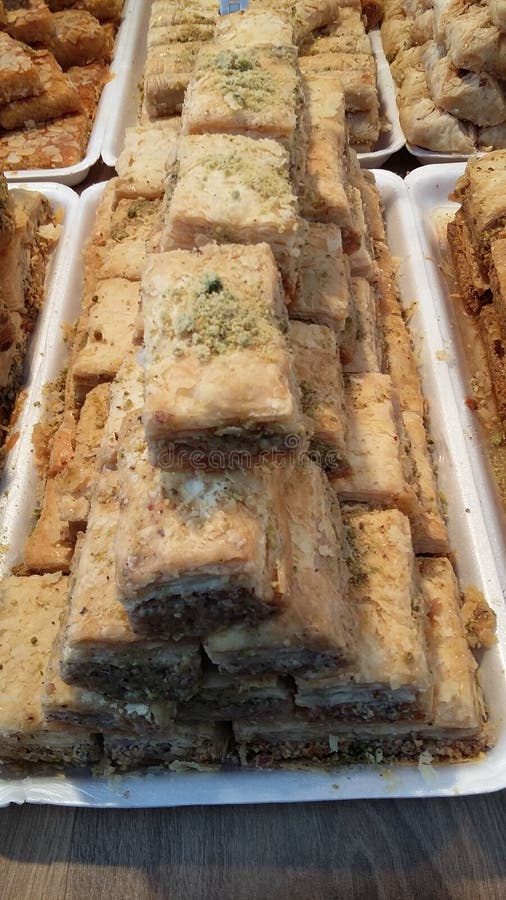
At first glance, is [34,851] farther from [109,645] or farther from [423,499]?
[423,499]

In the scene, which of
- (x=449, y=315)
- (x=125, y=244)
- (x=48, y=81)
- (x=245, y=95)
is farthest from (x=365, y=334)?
(x=48, y=81)

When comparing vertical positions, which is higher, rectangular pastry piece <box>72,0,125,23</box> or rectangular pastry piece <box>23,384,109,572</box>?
rectangular pastry piece <box>72,0,125,23</box>

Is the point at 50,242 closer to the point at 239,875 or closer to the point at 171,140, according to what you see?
the point at 171,140

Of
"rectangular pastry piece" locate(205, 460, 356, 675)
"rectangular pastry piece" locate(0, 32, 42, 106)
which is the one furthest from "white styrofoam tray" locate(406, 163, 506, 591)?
"rectangular pastry piece" locate(0, 32, 42, 106)

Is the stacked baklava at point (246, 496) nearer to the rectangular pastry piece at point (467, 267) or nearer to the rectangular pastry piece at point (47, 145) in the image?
the rectangular pastry piece at point (467, 267)

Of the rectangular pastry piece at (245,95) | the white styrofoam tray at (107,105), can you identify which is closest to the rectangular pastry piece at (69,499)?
the rectangular pastry piece at (245,95)

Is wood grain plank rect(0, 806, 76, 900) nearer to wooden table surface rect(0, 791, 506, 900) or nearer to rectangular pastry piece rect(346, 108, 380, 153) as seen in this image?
wooden table surface rect(0, 791, 506, 900)
